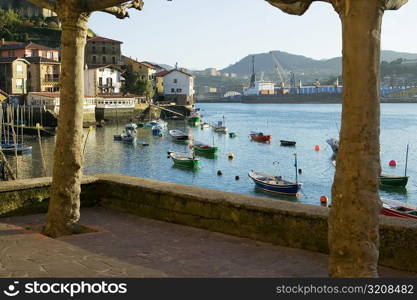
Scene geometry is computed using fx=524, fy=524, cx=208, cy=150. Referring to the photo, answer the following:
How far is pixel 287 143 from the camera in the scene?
64.1m

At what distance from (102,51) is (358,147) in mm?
103308

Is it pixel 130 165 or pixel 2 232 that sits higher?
pixel 2 232

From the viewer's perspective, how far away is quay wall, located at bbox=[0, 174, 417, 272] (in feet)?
20.8

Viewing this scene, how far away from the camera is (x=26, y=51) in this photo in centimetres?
8781

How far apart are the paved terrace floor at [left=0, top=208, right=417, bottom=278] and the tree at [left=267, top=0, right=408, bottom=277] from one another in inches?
55.5

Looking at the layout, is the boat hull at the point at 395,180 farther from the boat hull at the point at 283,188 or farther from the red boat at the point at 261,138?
the red boat at the point at 261,138

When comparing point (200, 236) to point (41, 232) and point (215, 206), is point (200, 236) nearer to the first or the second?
point (215, 206)

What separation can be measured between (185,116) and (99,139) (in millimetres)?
44902

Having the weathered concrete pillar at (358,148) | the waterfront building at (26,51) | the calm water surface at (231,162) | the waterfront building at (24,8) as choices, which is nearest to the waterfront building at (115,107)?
the calm water surface at (231,162)

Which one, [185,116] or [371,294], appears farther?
[185,116]

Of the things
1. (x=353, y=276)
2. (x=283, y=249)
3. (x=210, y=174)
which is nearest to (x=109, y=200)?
(x=283, y=249)

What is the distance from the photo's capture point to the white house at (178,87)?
383 feet

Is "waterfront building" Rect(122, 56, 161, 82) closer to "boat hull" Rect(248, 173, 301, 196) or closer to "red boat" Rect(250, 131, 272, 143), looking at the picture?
"red boat" Rect(250, 131, 272, 143)

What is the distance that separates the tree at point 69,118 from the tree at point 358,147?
4.54 m
